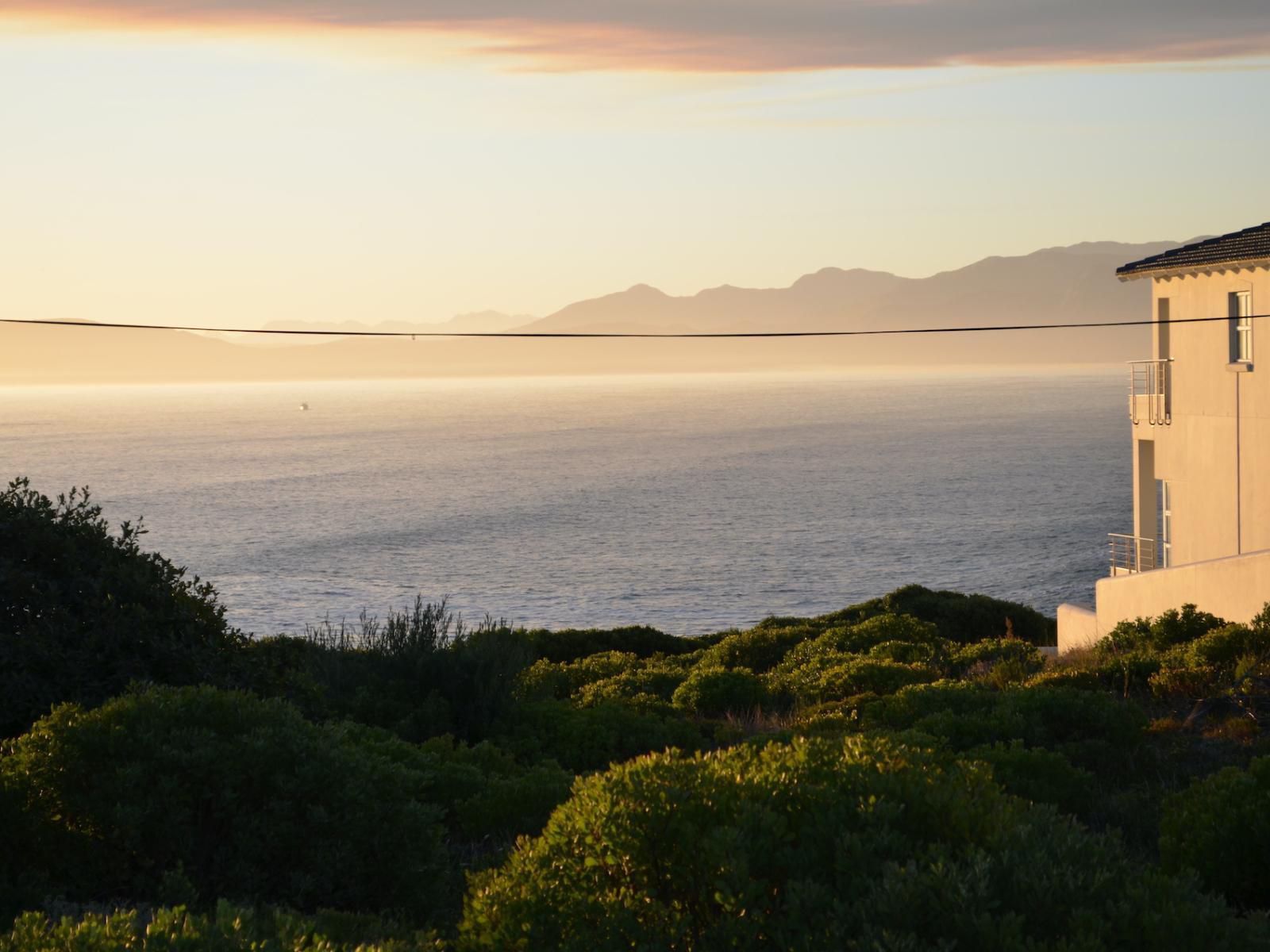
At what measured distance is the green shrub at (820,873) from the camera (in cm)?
333

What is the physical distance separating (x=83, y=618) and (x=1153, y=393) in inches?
929

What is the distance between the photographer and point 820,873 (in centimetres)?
359

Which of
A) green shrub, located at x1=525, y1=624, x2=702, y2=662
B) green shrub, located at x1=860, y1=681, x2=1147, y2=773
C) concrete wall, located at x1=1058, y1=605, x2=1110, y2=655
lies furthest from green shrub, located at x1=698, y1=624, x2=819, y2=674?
green shrub, located at x1=860, y1=681, x2=1147, y2=773

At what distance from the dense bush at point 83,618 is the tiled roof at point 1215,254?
21071 mm

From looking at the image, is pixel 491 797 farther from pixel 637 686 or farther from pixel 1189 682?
pixel 637 686

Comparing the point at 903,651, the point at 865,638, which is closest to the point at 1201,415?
the point at 865,638

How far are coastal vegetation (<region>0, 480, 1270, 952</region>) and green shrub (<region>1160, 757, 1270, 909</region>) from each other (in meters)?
0.01

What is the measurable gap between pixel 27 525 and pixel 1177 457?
76.2ft

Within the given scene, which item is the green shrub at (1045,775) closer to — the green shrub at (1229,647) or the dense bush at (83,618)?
the dense bush at (83,618)

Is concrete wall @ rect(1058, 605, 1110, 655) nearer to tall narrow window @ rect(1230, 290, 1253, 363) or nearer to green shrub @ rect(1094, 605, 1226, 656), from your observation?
green shrub @ rect(1094, 605, 1226, 656)

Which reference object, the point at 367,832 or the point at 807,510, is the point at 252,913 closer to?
the point at 367,832

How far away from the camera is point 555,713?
11.9 meters

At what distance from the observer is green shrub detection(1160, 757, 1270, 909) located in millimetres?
5926

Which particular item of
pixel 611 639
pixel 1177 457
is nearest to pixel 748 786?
pixel 1177 457
